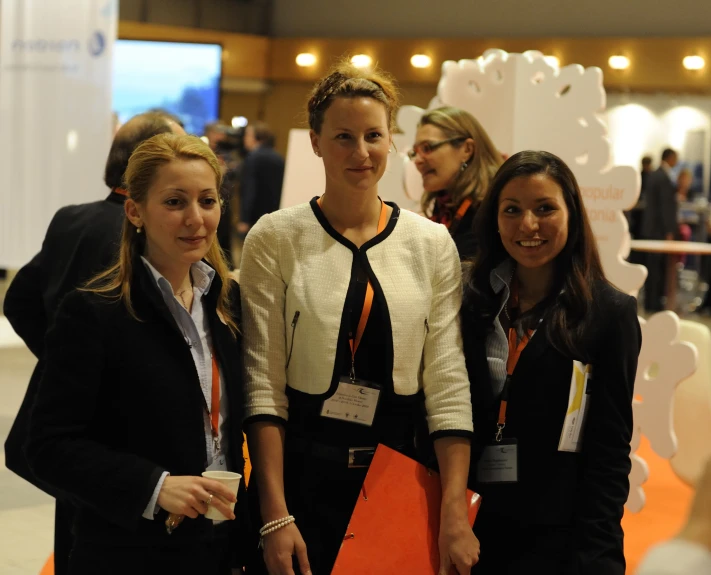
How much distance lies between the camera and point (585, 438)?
2004 millimetres

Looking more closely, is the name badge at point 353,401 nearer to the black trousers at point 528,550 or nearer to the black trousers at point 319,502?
the black trousers at point 319,502

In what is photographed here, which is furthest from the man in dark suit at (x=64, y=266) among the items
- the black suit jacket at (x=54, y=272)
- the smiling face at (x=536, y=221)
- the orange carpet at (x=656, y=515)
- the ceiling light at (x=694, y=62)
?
the ceiling light at (x=694, y=62)

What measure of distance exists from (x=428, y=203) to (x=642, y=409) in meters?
1.41

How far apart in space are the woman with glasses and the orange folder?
62.4 inches

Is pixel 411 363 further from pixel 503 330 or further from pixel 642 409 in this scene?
pixel 642 409

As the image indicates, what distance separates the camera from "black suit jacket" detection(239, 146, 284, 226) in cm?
947

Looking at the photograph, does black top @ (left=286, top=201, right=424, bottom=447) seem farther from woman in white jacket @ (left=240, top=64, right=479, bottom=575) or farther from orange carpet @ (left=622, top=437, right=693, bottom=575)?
orange carpet @ (left=622, top=437, right=693, bottom=575)

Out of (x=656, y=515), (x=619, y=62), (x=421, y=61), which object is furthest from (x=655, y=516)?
(x=421, y=61)

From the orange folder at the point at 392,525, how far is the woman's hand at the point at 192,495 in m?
0.32

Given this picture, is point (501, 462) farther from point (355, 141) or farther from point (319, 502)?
point (355, 141)

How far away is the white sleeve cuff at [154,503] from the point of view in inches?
66.4

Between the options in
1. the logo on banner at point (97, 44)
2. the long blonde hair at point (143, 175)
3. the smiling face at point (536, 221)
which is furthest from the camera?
the logo on banner at point (97, 44)

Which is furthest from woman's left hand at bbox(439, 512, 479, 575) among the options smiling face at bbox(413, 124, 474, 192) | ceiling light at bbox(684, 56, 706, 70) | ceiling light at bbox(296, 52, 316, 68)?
ceiling light at bbox(296, 52, 316, 68)

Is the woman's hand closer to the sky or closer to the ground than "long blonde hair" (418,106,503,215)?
closer to the ground
